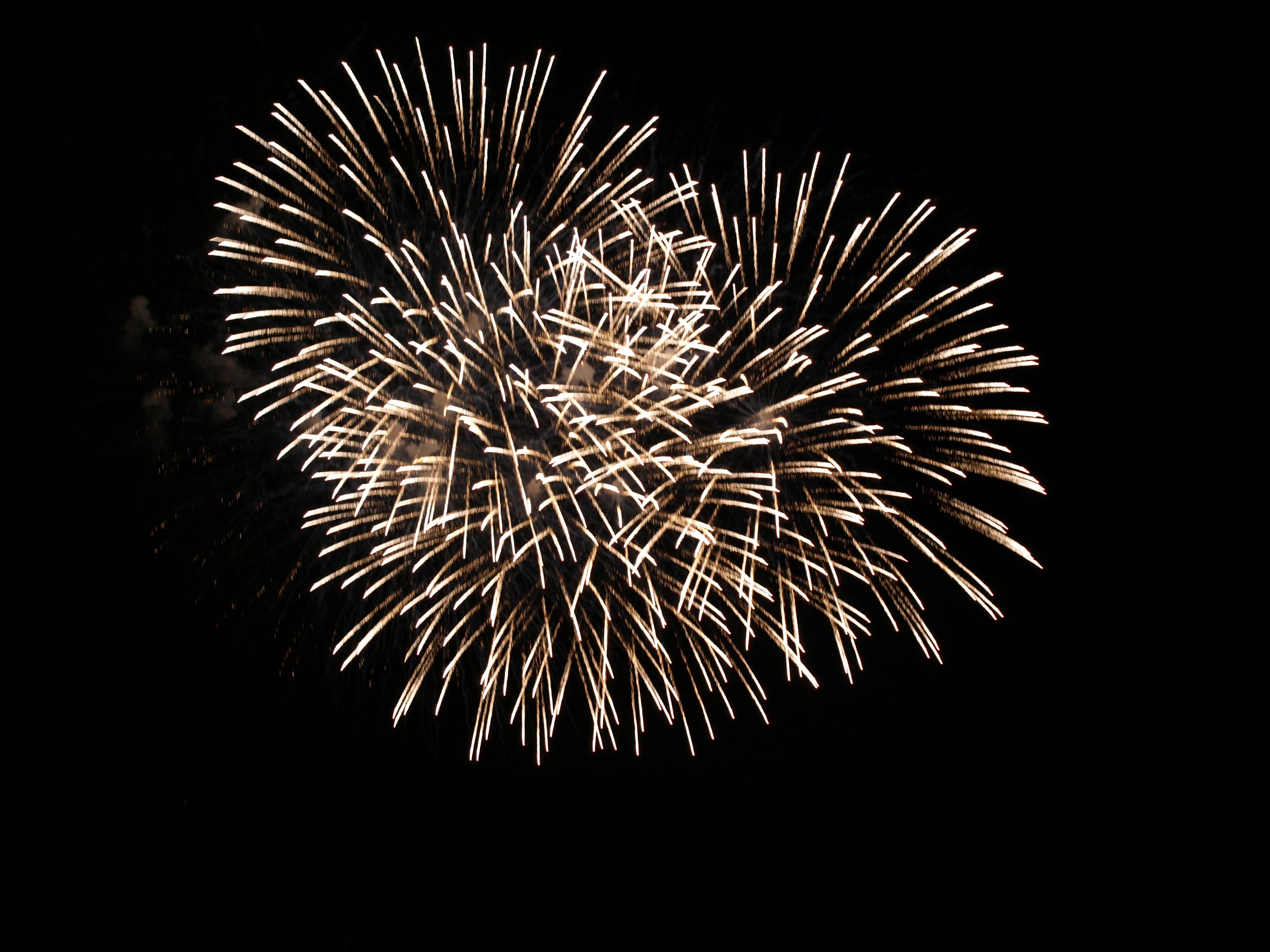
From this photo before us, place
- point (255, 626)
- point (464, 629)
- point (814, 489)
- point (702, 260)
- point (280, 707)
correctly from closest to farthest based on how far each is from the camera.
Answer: point (702, 260) < point (814, 489) < point (464, 629) < point (255, 626) < point (280, 707)

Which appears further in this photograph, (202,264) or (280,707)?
(280,707)

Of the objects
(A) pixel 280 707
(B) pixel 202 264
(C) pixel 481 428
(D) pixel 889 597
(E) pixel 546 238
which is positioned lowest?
(D) pixel 889 597

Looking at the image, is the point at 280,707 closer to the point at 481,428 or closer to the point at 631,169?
the point at 481,428

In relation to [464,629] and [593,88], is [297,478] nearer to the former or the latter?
[464,629]

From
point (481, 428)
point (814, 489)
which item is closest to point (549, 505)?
point (481, 428)

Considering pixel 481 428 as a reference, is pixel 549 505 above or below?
below

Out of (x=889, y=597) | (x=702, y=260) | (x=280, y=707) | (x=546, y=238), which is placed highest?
(x=546, y=238)

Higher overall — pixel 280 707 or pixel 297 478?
pixel 297 478

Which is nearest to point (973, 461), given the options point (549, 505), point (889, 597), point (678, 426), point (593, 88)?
point (889, 597)

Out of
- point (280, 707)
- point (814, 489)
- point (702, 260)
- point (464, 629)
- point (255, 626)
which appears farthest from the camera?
point (280, 707)
